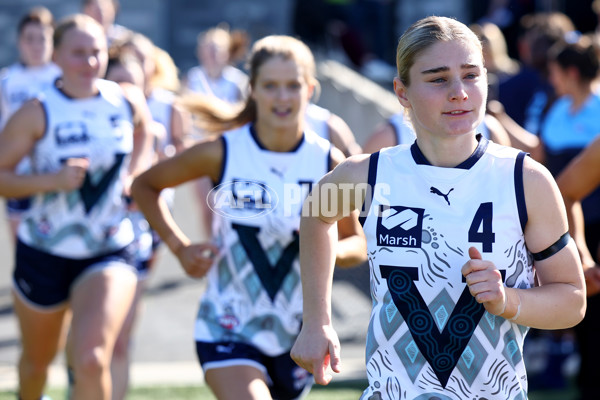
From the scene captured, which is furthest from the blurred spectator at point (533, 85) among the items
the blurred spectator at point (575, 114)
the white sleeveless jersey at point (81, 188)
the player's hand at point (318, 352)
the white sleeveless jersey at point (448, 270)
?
the player's hand at point (318, 352)

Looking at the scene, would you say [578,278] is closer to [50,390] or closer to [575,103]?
[575,103]

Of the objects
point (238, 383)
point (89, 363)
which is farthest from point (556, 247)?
point (89, 363)

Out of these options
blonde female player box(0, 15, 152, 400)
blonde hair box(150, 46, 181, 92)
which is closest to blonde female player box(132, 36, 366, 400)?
blonde female player box(0, 15, 152, 400)

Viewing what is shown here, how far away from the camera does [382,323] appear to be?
121 inches

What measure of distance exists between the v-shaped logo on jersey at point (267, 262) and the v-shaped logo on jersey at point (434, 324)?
1.29 m

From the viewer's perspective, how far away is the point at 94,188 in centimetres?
520

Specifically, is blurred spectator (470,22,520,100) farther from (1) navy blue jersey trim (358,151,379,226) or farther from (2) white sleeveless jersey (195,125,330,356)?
(1) navy blue jersey trim (358,151,379,226)

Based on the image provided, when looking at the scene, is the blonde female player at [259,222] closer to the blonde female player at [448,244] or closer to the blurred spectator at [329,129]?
the blurred spectator at [329,129]

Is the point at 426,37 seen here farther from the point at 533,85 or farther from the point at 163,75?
the point at 533,85

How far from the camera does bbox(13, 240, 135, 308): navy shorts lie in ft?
16.7

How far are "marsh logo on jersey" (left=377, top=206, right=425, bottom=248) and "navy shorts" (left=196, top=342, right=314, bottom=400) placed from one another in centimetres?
125

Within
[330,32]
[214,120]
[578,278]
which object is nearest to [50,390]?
[214,120]

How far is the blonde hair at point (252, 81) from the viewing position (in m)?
4.48

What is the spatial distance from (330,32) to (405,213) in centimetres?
1312
